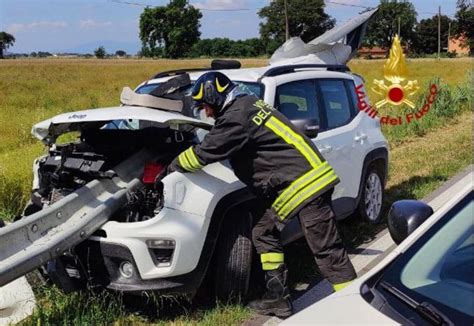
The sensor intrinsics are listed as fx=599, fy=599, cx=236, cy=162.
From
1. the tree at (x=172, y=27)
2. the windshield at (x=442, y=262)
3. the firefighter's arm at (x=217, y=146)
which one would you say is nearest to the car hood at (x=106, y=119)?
the firefighter's arm at (x=217, y=146)

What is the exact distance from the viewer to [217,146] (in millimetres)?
3992

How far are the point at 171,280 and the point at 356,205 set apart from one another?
8.72 ft

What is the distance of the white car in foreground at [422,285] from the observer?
2145 millimetres

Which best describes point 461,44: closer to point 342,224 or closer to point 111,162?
point 342,224

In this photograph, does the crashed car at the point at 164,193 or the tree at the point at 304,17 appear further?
the tree at the point at 304,17

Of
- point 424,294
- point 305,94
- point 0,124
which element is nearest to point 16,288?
point 305,94

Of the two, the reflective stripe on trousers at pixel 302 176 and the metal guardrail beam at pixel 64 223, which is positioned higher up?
the reflective stripe on trousers at pixel 302 176

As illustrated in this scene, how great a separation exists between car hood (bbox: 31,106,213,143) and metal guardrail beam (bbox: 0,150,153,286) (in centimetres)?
45

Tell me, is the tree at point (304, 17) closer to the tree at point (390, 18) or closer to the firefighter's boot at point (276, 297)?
the tree at point (390, 18)

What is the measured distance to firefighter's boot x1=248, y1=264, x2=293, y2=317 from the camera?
169 inches

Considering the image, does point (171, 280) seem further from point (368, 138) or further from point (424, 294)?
point (368, 138)

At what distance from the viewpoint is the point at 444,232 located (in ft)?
8.28

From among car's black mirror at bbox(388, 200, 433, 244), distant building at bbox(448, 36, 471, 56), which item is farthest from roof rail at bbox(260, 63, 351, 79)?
distant building at bbox(448, 36, 471, 56)

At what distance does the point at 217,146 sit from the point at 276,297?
120 centimetres
